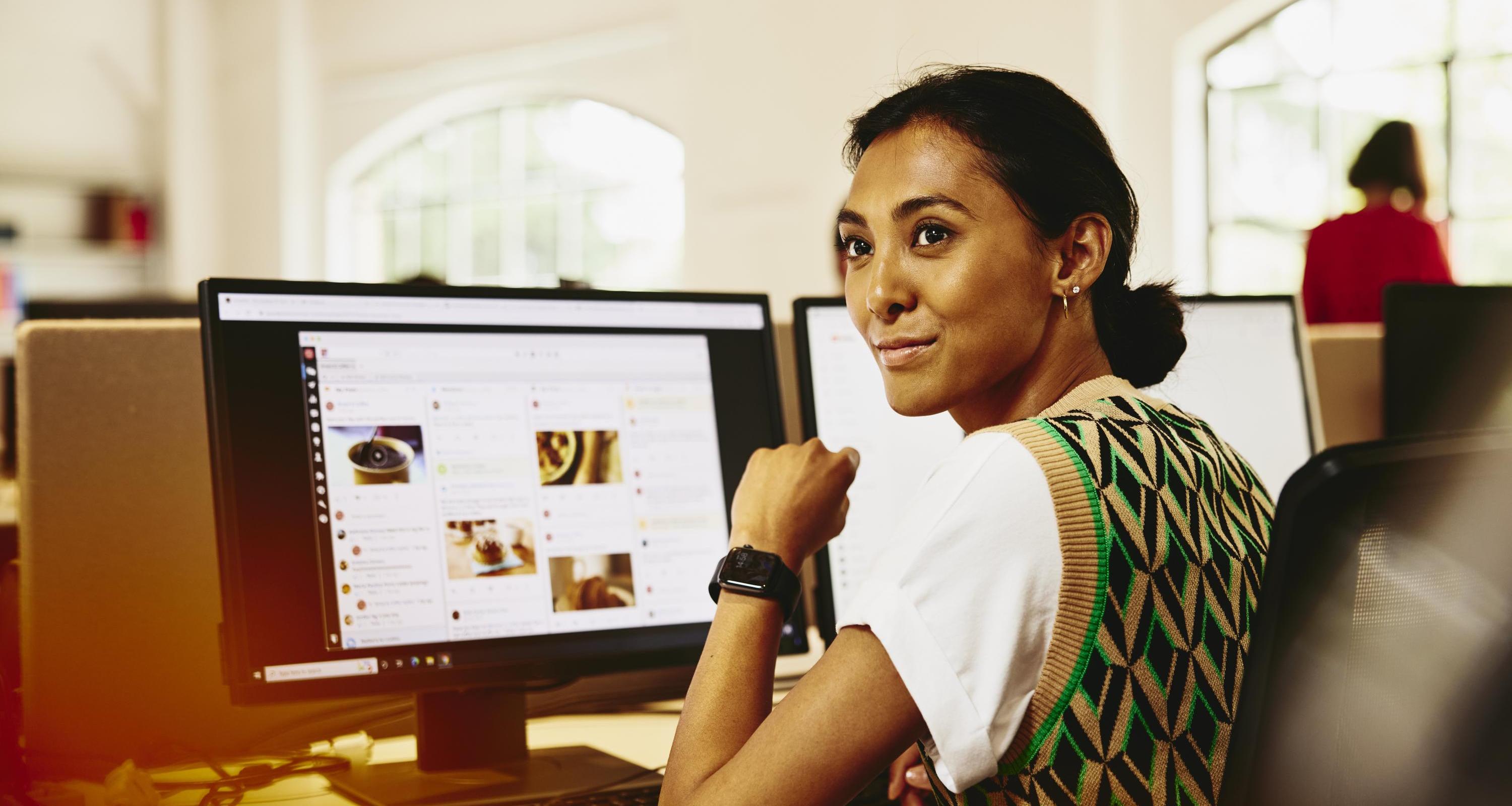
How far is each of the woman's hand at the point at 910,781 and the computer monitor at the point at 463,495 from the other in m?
0.22

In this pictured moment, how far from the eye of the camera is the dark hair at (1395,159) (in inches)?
140

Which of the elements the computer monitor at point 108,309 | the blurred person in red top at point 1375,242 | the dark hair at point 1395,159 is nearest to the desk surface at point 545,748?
the computer monitor at point 108,309

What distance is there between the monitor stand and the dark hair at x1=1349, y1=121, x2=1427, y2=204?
3.25m

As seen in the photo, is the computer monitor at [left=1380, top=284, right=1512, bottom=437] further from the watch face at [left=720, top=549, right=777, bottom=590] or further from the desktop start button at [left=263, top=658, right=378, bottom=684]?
the desktop start button at [left=263, top=658, right=378, bottom=684]

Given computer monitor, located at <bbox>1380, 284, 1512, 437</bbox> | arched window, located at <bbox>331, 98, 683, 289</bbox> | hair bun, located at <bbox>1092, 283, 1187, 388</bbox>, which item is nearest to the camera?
hair bun, located at <bbox>1092, 283, 1187, 388</bbox>

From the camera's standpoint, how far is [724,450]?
1.22m

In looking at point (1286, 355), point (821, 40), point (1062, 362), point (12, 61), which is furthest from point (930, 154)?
point (12, 61)

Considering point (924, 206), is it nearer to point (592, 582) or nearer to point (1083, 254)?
point (1083, 254)

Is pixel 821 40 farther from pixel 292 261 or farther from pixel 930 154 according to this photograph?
pixel 930 154

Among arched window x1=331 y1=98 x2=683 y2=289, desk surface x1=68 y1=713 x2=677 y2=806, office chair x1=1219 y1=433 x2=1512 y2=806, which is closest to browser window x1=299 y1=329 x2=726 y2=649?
desk surface x1=68 y1=713 x2=677 y2=806

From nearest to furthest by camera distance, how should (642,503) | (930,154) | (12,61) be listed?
(930,154) → (642,503) → (12,61)

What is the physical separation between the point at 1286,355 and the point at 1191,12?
3.39m

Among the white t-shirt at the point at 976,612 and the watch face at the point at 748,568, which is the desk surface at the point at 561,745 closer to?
the watch face at the point at 748,568

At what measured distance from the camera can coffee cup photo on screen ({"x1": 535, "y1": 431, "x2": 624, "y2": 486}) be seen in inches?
43.8
